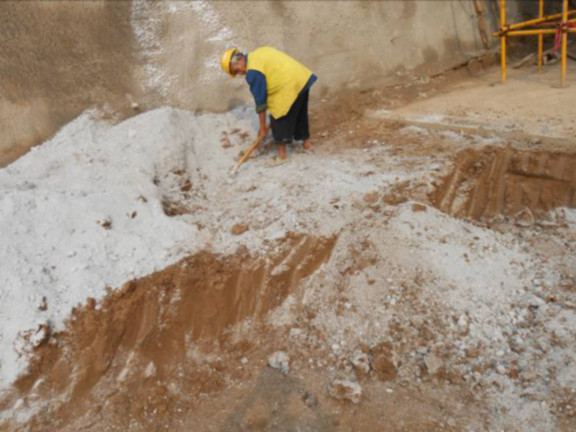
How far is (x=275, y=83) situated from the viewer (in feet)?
13.5

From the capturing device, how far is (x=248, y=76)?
4.03m

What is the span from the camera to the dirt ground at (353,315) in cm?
240

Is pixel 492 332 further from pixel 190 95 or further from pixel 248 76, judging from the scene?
pixel 190 95

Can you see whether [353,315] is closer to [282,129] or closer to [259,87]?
[282,129]

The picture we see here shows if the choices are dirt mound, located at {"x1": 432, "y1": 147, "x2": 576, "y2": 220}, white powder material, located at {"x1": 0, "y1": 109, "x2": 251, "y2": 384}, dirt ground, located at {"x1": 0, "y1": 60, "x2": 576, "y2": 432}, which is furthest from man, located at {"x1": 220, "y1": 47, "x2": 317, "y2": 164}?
dirt mound, located at {"x1": 432, "y1": 147, "x2": 576, "y2": 220}

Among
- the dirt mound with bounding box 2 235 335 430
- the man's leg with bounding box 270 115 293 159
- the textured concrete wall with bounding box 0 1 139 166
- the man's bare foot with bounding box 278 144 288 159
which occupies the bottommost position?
the dirt mound with bounding box 2 235 335 430

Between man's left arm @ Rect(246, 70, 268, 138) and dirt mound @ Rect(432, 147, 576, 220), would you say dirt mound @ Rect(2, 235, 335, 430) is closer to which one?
dirt mound @ Rect(432, 147, 576, 220)

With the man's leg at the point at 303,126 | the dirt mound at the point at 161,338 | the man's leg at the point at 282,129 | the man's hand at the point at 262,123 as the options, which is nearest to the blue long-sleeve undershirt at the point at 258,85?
the man's hand at the point at 262,123

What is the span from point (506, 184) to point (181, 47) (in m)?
3.48

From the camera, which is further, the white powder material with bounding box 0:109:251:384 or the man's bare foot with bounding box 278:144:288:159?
the man's bare foot with bounding box 278:144:288:159

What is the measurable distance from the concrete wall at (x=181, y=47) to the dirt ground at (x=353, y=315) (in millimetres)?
1520

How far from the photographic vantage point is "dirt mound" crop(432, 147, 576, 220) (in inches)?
145

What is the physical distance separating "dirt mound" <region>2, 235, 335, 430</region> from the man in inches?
53.7

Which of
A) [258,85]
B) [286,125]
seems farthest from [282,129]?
[258,85]
